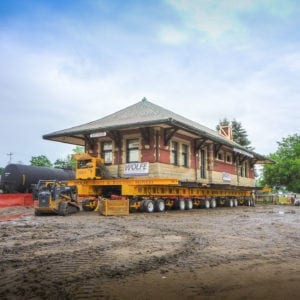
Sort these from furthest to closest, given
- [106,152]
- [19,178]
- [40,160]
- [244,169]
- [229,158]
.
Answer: [40,160] → [244,169] → [229,158] → [19,178] → [106,152]

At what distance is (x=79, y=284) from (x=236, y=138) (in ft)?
217

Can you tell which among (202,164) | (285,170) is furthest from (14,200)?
(285,170)

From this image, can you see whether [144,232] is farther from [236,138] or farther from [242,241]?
[236,138]

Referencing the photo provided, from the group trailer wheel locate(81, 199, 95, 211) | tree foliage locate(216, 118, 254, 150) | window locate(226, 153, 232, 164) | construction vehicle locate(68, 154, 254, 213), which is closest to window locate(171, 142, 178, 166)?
construction vehicle locate(68, 154, 254, 213)

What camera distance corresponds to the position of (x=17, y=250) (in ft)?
25.7

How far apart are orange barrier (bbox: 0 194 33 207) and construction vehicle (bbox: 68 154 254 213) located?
180 inches

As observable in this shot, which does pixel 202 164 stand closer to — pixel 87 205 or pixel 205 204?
pixel 205 204

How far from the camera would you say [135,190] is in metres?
20.9

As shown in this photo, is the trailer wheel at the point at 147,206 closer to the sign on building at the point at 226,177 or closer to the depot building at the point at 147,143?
the depot building at the point at 147,143

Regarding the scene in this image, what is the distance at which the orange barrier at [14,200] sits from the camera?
993 inches

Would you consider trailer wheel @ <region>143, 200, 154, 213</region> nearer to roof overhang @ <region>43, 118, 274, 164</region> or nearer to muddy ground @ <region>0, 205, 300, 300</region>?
roof overhang @ <region>43, 118, 274, 164</region>

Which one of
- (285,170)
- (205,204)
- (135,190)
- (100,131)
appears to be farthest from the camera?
(285,170)

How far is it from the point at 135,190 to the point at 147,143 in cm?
333

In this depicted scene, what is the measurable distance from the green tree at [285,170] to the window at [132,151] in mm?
34898
